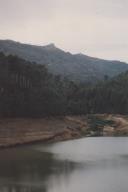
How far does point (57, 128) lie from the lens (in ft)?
271

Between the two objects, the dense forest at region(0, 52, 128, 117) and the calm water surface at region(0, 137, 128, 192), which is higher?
the dense forest at region(0, 52, 128, 117)

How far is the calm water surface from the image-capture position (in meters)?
35.6

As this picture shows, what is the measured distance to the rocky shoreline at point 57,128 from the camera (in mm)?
69312

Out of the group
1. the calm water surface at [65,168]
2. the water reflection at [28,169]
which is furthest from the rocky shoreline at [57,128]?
the water reflection at [28,169]

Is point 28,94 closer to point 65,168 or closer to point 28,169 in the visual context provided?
point 65,168

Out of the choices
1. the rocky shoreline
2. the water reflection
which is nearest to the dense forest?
the rocky shoreline

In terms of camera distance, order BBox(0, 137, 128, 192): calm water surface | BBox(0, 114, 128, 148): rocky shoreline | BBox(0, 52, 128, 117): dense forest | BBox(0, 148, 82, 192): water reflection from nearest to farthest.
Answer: BBox(0, 137, 128, 192): calm water surface, BBox(0, 148, 82, 192): water reflection, BBox(0, 114, 128, 148): rocky shoreline, BBox(0, 52, 128, 117): dense forest

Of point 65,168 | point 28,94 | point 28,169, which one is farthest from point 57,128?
point 28,169

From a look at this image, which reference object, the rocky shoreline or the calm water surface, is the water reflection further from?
the rocky shoreline

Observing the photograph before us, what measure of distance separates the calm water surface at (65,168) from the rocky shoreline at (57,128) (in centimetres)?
465

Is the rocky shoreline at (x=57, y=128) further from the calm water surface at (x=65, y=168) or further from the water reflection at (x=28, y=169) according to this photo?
the water reflection at (x=28, y=169)

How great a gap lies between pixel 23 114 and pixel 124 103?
4610cm

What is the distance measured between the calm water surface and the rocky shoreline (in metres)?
4.65

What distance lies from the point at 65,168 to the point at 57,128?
120 feet
